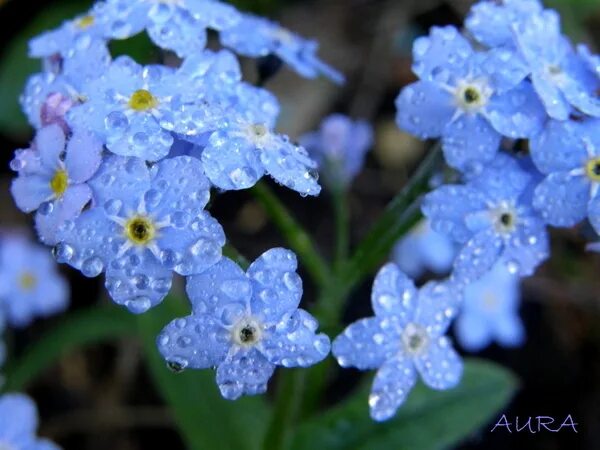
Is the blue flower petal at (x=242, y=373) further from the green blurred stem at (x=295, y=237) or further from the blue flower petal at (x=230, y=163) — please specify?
the green blurred stem at (x=295, y=237)

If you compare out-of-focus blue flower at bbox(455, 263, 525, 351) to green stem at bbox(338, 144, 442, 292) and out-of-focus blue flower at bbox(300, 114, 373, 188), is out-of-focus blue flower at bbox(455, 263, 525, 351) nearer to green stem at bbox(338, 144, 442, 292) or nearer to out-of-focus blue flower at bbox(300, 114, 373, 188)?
out-of-focus blue flower at bbox(300, 114, 373, 188)

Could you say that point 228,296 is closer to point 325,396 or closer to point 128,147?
point 128,147

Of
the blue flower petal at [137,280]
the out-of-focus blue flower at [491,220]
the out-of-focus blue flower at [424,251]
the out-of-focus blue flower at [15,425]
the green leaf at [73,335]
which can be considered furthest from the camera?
the out-of-focus blue flower at [424,251]

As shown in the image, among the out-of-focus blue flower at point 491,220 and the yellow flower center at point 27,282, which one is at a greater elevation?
the out-of-focus blue flower at point 491,220

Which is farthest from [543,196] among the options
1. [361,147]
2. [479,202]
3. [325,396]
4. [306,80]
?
[306,80]

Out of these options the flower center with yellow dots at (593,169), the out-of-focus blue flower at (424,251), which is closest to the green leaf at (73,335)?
the out-of-focus blue flower at (424,251)

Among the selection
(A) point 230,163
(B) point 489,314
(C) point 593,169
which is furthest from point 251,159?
(B) point 489,314
